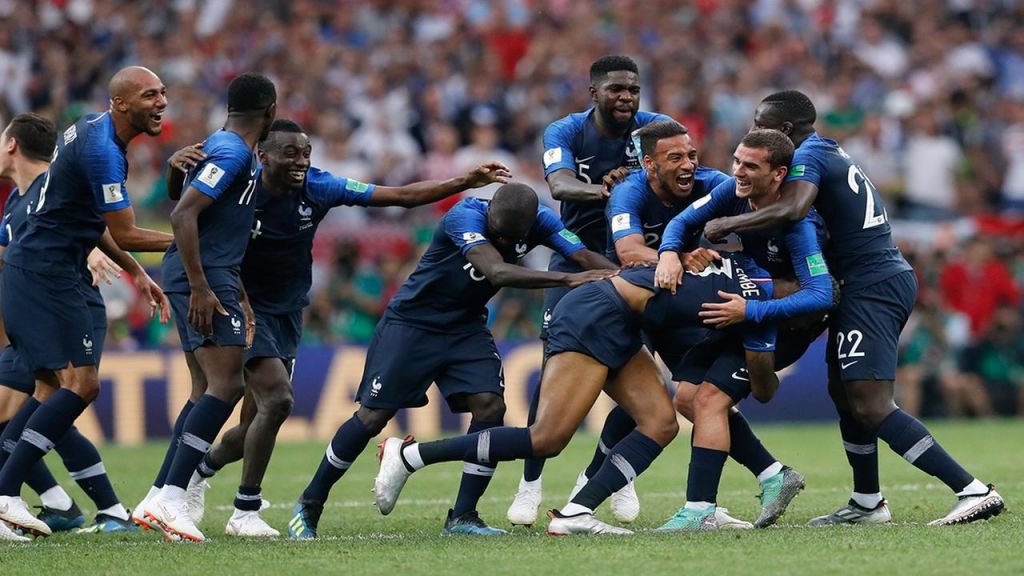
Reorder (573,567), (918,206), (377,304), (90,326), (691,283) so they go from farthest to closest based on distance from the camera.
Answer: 1. (918,206)
2. (377,304)
3. (90,326)
4. (691,283)
5. (573,567)

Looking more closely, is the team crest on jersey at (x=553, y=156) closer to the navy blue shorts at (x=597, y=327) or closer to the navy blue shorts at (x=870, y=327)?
the navy blue shorts at (x=597, y=327)

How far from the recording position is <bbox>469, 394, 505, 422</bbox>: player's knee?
888 cm

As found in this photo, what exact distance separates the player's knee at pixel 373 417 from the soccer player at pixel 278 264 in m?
0.53

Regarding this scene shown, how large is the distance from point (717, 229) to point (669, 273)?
0.40m

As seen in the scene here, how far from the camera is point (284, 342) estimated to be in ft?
31.7

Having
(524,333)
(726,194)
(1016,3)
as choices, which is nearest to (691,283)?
(726,194)

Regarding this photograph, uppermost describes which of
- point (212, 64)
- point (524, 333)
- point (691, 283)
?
point (212, 64)

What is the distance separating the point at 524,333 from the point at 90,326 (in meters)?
8.92

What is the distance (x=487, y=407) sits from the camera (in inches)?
350

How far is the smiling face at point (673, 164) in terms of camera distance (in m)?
8.97

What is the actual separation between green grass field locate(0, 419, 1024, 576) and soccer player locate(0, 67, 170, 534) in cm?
72

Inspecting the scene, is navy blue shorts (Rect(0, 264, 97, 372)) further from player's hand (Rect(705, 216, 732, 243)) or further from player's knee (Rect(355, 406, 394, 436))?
player's hand (Rect(705, 216, 732, 243))

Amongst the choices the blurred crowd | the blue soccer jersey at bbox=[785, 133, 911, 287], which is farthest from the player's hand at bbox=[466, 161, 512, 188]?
the blurred crowd

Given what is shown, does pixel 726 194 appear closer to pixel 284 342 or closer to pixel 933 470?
pixel 933 470
